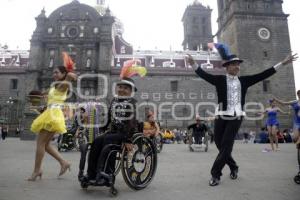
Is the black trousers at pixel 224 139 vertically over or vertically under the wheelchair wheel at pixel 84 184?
over

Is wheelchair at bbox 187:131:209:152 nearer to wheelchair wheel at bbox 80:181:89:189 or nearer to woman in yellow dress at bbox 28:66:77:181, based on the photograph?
woman in yellow dress at bbox 28:66:77:181

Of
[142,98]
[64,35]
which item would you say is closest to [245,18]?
[142,98]

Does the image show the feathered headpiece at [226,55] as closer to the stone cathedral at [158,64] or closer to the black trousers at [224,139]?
the black trousers at [224,139]

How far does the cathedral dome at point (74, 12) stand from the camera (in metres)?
35.7

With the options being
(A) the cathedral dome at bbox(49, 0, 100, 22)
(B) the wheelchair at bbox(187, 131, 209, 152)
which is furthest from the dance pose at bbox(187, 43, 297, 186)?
(A) the cathedral dome at bbox(49, 0, 100, 22)

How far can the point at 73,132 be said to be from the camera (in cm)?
1068

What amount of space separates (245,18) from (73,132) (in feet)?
109

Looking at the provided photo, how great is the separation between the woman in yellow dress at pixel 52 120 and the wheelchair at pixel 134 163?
0.96 m

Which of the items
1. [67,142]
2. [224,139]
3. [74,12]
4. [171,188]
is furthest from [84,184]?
[74,12]

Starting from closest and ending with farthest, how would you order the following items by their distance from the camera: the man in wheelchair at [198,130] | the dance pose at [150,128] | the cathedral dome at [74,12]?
the dance pose at [150,128], the man in wheelchair at [198,130], the cathedral dome at [74,12]

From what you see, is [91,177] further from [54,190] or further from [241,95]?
[241,95]

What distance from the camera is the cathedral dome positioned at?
117ft

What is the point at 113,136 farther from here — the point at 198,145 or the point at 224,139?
the point at 198,145

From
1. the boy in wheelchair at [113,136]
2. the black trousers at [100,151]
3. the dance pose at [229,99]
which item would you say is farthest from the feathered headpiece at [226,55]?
the black trousers at [100,151]
